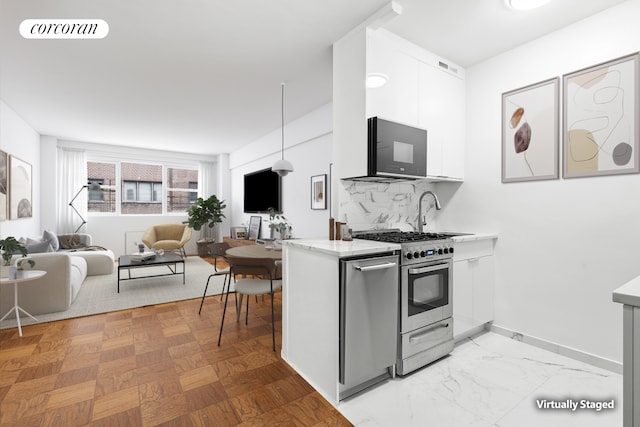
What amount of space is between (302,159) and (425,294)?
328cm

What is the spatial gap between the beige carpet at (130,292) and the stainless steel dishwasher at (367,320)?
284 cm

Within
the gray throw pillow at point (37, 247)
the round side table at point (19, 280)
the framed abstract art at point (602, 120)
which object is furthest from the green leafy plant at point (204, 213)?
the framed abstract art at point (602, 120)

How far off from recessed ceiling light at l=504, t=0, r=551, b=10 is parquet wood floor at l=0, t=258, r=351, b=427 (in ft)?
9.65

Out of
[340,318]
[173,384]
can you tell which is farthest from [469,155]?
[173,384]

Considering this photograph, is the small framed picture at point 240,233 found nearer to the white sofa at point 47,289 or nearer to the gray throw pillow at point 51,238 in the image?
the gray throw pillow at point 51,238

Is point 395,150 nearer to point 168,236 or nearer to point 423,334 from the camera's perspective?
point 423,334

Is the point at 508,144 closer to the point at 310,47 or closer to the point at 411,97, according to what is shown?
the point at 411,97

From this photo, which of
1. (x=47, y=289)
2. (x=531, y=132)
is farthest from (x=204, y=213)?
(x=531, y=132)

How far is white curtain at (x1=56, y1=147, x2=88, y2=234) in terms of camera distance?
21.0 feet

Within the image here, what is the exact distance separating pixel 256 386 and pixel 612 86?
326cm

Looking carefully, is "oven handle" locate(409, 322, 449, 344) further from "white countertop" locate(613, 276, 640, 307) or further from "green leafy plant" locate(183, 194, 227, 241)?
"green leafy plant" locate(183, 194, 227, 241)

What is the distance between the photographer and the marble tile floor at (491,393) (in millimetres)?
1657

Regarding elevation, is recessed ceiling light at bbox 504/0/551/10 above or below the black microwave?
above

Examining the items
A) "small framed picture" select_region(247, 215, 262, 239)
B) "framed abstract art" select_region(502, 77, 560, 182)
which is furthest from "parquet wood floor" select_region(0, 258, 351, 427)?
"small framed picture" select_region(247, 215, 262, 239)
